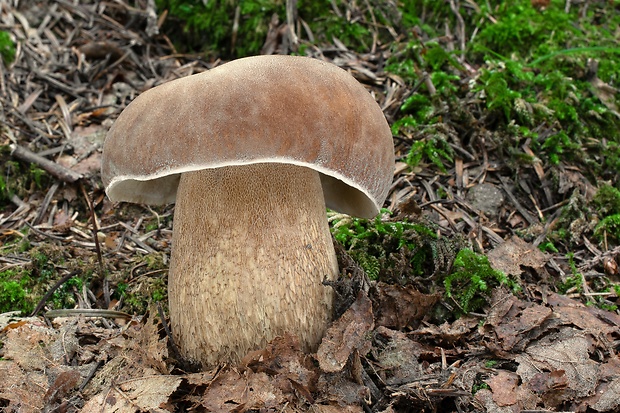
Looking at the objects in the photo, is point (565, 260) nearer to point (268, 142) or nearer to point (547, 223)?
point (547, 223)

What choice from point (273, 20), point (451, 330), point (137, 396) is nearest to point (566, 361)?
point (451, 330)

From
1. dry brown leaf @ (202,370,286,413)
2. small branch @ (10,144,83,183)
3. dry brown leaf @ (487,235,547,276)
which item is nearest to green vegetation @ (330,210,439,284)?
dry brown leaf @ (487,235,547,276)

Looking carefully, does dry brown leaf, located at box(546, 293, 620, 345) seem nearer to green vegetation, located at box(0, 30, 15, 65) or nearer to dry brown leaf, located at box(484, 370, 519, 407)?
dry brown leaf, located at box(484, 370, 519, 407)

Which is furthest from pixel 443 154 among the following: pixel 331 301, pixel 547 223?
pixel 331 301

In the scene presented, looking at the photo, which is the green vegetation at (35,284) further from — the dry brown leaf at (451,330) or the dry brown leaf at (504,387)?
the dry brown leaf at (504,387)

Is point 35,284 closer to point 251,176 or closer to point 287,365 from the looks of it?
point 251,176

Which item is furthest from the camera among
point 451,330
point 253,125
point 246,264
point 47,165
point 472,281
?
point 47,165

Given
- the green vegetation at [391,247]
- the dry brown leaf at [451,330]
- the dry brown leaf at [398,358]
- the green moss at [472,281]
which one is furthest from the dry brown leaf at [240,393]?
the green moss at [472,281]
